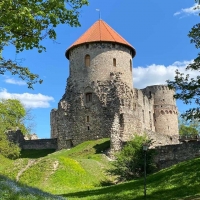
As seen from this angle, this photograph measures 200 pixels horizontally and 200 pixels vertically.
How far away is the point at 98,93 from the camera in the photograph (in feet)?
113

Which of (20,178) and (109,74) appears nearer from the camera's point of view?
(20,178)

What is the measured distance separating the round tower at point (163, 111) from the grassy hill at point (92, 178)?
65.0 feet

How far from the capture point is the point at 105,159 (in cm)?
2809

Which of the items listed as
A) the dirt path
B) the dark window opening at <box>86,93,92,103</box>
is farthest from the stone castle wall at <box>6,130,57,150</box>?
the dirt path

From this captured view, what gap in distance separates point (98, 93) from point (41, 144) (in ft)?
36.6

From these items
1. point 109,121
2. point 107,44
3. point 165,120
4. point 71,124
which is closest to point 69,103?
point 71,124

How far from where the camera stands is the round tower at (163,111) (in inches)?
1973

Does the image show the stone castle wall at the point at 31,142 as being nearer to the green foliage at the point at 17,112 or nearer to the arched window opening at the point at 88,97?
the arched window opening at the point at 88,97

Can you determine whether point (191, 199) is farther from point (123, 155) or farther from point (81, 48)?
point (81, 48)

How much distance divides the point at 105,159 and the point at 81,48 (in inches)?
535

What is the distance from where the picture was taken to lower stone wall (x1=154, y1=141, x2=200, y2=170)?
83.8ft

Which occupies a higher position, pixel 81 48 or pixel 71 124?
pixel 81 48

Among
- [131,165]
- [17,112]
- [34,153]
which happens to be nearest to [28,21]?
[131,165]

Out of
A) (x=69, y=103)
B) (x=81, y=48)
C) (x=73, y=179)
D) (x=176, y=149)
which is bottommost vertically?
(x=73, y=179)
